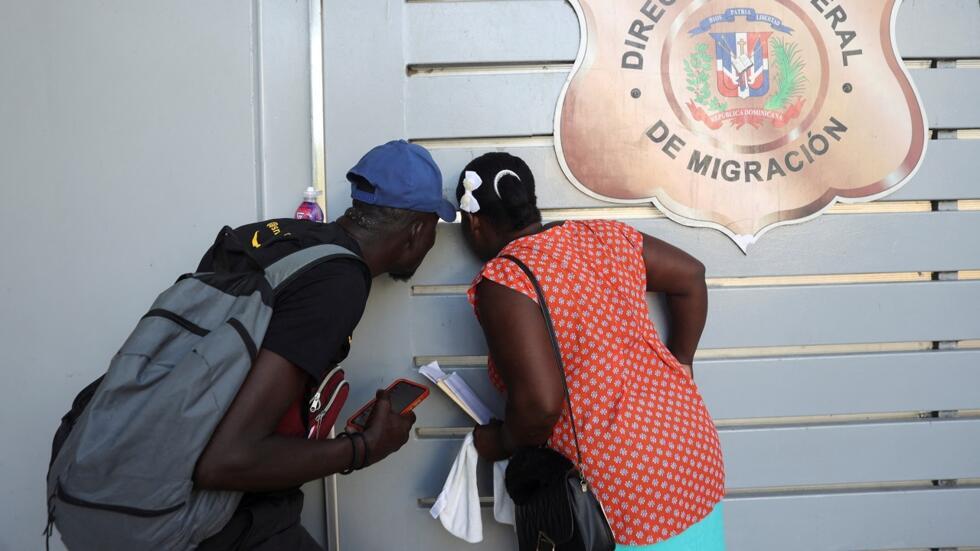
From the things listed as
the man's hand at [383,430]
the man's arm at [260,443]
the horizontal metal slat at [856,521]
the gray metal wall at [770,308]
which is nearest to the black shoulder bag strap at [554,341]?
the man's hand at [383,430]

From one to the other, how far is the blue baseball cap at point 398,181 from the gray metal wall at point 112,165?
1.67 ft

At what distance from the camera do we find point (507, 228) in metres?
2.16

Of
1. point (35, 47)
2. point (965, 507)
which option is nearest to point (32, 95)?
point (35, 47)

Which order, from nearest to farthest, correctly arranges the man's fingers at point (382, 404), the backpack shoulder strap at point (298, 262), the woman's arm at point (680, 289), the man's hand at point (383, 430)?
the backpack shoulder strap at point (298, 262) → the man's hand at point (383, 430) → the man's fingers at point (382, 404) → the woman's arm at point (680, 289)

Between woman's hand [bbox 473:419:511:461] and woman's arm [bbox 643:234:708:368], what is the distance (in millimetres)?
657

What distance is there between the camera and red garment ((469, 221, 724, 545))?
1.79m

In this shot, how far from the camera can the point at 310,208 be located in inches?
95.7

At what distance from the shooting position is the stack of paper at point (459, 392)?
2.38 metres

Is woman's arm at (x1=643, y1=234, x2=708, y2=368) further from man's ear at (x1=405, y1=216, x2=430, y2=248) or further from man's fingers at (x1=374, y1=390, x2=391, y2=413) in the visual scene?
man's fingers at (x1=374, y1=390, x2=391, y2=413)

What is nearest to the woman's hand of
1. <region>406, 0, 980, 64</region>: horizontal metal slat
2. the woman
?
the woman

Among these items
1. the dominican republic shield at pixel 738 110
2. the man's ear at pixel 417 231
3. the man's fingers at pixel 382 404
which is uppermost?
the dominican republic shield at pixel 738 110

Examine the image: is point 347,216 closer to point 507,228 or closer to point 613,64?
point 507,228

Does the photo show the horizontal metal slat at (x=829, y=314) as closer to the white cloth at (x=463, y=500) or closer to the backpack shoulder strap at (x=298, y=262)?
the white cloth at (x=463, y=500)

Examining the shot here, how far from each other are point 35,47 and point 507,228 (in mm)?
1828
